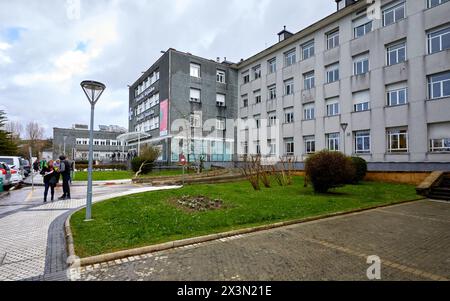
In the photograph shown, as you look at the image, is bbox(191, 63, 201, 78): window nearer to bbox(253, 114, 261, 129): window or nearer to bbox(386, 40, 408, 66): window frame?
bbox(253, 114, 261, 129): window

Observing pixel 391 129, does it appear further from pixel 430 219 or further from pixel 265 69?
pixel 265 69

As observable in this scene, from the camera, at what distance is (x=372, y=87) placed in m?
21.8

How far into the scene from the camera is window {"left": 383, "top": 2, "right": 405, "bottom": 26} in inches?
812

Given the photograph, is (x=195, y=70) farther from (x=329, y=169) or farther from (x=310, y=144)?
(x=329, y=169)

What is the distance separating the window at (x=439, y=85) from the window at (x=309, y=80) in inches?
405

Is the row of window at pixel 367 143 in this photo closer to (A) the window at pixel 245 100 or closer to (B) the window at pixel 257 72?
(A) the window at pixel 245 100

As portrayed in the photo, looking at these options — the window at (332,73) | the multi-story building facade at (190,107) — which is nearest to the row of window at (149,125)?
the multi-story building facade at (190,107)

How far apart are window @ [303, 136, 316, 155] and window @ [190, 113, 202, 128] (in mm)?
13768

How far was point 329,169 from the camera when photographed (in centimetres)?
1271

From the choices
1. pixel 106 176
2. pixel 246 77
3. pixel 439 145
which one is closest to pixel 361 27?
pixel 439 145

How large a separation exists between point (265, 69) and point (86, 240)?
31.2 m

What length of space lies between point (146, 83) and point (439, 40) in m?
35.4

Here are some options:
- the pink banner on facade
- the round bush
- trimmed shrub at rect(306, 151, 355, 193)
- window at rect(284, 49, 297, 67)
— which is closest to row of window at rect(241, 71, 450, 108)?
window at rect(284, 49, 297, 67)
